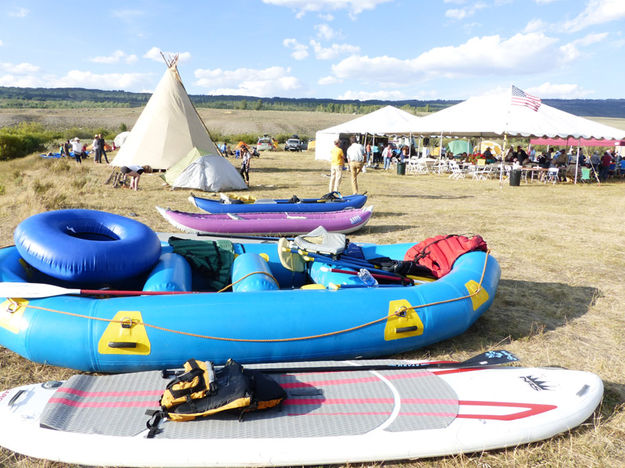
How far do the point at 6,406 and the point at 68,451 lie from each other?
595 millimetres

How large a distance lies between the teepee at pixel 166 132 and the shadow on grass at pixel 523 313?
1264 cm

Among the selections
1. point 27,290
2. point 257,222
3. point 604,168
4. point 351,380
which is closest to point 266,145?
point 604,168

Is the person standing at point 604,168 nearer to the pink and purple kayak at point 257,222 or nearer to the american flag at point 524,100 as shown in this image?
the american flag at point 524,100

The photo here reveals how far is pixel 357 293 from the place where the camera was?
3.84 m

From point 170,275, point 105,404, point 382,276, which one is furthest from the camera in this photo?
point 382,276

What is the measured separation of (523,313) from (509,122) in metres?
13.9

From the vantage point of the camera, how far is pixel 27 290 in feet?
11.4

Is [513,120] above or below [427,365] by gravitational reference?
above

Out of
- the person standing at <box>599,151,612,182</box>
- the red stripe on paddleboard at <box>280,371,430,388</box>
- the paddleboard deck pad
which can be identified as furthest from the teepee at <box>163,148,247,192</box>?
the person standing at <box>599,151,612,182</box>

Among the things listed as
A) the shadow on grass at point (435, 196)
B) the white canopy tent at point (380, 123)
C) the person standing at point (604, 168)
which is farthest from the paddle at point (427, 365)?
the white canopy tent at point (380, 123)

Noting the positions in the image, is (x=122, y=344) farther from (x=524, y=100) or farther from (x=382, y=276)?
(x=524, y=100)

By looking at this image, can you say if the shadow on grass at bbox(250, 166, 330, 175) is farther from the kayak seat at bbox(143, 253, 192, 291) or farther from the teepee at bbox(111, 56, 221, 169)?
the kayak seat at bbox(143, 253, 192, 291)

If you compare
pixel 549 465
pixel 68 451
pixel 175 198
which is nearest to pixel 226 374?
pixel 68 451

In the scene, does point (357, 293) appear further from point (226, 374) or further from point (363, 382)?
point (226, 374)
